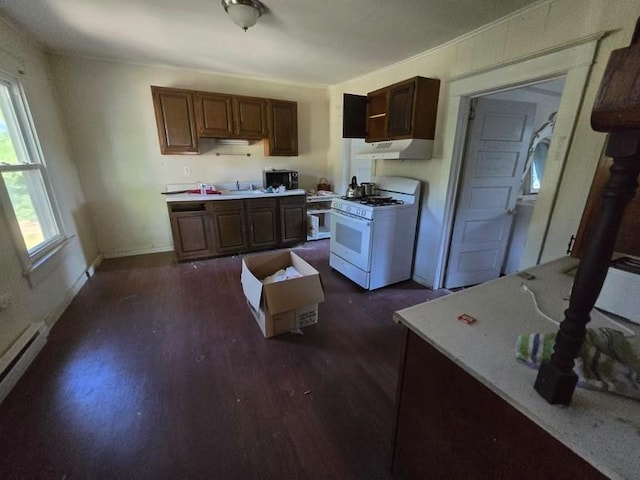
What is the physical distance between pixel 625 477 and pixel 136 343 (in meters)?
2.61

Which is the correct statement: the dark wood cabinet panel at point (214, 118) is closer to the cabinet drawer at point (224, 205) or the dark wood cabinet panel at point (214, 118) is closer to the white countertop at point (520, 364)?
the cabinet drawer at point (224, 205)

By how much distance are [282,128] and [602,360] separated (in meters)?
4.13

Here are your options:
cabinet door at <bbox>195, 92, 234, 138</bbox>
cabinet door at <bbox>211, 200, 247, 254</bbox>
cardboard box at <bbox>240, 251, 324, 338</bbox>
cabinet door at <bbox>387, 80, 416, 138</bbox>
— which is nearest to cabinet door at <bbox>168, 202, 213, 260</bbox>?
cabinet door at <bbox>211, 200, 247, 254</bbox>

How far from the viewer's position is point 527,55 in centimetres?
197

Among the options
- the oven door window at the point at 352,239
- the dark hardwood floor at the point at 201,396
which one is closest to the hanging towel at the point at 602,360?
the dark hardwood floor at the point at 201,396

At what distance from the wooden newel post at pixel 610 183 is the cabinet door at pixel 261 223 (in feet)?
12.0

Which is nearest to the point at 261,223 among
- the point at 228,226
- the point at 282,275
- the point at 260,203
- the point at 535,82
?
the point at 260,203

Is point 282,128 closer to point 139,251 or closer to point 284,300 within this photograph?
point 139,251

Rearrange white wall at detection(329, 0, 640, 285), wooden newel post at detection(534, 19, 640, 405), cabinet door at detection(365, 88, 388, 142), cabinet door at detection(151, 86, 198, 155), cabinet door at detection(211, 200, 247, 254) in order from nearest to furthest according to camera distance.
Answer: wooden newel post at detection(534, 19, 640, 405), white wall at detection(329, 0, 640, 285), cabinet door at detection(365, 88, 388, 142), cabinet door at detection(151, 86, 198, 155), cabinet door at detection(211, 200, 247, 254)

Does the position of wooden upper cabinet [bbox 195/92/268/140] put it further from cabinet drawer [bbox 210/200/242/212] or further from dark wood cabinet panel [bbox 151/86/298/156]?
cabinet drawer [bbox 210/200/242/212]

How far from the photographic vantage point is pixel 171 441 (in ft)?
4.61

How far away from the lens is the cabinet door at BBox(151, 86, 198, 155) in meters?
3.37

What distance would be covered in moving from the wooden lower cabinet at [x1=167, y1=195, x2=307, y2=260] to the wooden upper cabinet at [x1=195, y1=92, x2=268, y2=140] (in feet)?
3.09

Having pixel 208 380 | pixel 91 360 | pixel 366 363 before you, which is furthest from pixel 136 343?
pixel 366 363
